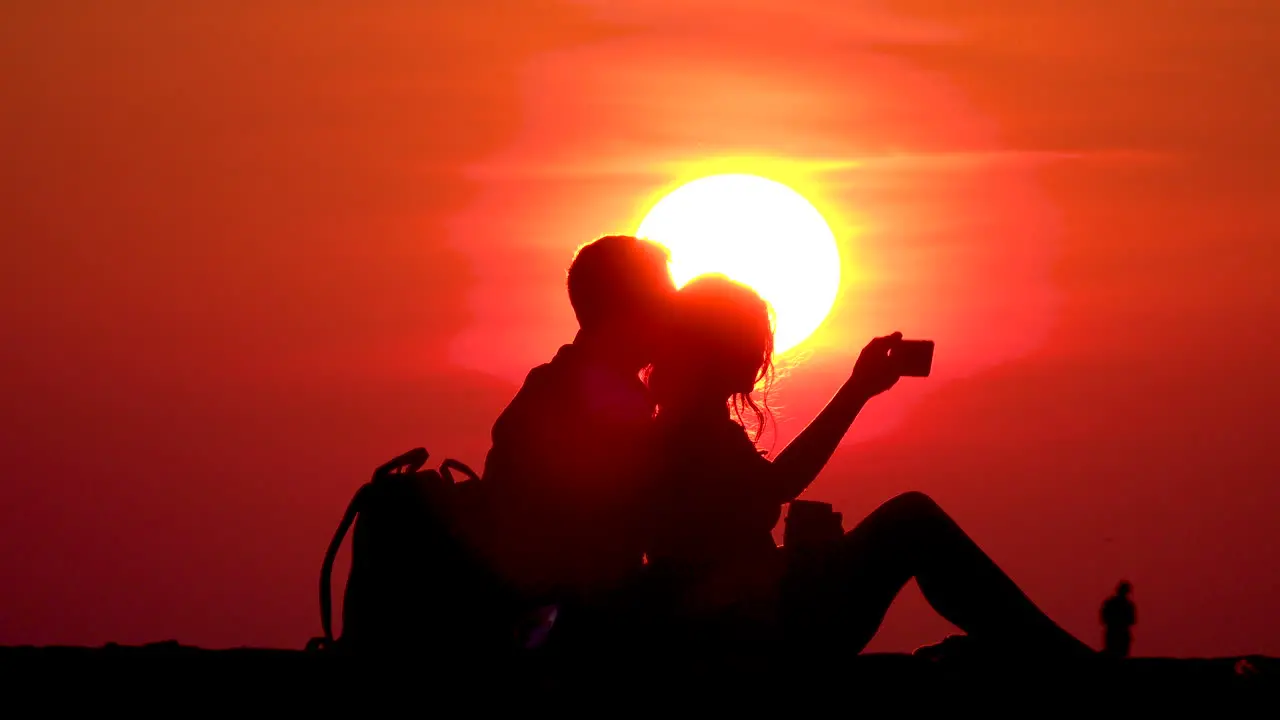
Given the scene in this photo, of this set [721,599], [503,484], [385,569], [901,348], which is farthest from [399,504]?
[901,348]

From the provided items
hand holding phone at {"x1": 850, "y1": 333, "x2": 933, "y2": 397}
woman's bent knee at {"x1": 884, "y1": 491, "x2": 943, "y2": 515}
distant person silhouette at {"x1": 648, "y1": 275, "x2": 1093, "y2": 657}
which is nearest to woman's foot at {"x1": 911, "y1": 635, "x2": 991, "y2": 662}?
distant person silhouette at {"x1": 648, "y1": 275, "x2": 1093, "y2": 657}

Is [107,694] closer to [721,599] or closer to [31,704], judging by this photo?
[31,704]

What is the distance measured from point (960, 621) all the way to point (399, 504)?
1.95 meters

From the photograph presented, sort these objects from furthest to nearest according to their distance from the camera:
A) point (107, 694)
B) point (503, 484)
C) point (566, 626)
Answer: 1. point (503, 484)
2. point (107, 694)
3. point (566, 626)

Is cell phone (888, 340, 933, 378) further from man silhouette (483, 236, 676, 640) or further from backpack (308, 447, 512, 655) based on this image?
backpack (308, 447, 512, 655)

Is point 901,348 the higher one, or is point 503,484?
point 901,348

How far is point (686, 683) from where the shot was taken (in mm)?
5930

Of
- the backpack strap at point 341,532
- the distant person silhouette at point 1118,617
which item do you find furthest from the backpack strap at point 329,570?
the distant person silhouette at point 1118,617

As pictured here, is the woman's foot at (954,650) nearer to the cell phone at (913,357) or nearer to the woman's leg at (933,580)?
the woman's leg at (933,580)

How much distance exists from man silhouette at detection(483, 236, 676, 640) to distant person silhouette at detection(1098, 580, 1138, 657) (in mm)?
6019

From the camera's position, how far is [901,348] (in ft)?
21.7

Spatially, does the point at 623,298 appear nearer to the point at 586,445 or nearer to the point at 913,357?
the point at 586,445

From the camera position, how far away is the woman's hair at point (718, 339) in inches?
258

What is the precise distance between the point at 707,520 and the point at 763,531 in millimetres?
227
